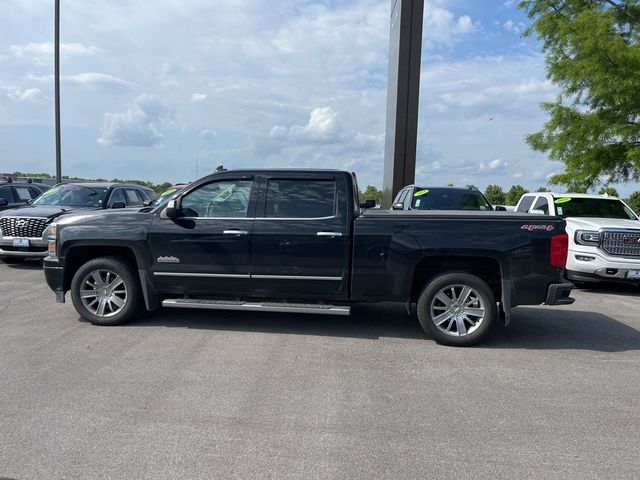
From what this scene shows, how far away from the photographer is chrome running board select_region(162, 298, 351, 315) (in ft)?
20.0

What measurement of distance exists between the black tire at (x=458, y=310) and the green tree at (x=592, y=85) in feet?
40.2

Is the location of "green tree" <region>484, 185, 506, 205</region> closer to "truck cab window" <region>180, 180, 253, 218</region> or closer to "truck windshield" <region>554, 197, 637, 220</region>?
Result: "truck windshield" <region>554, 197, 637, 220</region>

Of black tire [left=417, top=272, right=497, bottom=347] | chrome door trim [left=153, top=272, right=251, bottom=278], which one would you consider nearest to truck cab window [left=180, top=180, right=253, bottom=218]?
chrome door trim [left=153, top=272, right=251, bottom=278]

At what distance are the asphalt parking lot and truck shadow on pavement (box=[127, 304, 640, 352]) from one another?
40 mm

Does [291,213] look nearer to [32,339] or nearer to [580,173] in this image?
[32,339]

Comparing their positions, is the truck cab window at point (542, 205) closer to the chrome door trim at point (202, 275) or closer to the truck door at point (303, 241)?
the truck door at point (303, 241)

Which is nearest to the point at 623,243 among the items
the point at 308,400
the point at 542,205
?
the point at 542,205

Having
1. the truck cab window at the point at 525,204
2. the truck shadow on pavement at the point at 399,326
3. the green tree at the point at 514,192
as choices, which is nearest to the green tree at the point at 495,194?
the green tree at the point at 514,192

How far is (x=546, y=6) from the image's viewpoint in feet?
58.8

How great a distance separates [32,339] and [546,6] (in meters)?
18.6

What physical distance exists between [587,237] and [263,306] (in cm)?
675

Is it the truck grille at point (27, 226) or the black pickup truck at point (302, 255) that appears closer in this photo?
the black pickup truck at point (302, 255)

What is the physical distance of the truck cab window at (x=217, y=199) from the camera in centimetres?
651

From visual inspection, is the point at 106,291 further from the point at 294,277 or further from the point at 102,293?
the point at 294,277
